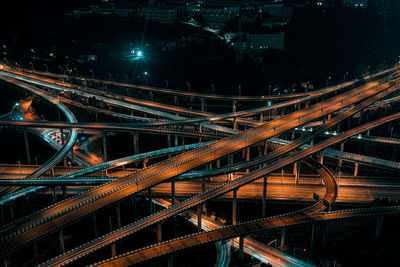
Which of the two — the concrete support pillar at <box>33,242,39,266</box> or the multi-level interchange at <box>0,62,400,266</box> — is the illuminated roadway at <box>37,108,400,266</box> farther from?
the concrete support pillar at <box>33,242,39,266</box>

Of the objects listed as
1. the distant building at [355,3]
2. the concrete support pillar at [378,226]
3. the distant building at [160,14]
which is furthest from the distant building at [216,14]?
the concrete support pillar at [378,226]

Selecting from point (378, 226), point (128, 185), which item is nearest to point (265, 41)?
point (378, 226)

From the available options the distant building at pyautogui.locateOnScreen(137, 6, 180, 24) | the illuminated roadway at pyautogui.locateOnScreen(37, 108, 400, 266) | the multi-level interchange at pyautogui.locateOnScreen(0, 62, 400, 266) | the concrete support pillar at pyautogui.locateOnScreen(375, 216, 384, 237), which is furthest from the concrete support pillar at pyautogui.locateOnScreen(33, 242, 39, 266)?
the distant building at pyautogui.locateOnScreen(137, 6, 180, 24)

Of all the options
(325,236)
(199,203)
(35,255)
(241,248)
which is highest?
(199,203)

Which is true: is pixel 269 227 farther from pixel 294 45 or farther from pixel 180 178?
pixel 294 45

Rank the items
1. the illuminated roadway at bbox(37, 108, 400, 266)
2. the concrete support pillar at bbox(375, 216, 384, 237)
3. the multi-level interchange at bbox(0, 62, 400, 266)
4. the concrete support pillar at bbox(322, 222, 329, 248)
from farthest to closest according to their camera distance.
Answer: the concrete support pillar at bbox(375, 216, 384, 237)
the concrete support pillar at bbox(322, 222, 329, 248)
the multi-level interchange at bbox(0, 62, 400, 266)
the illuminated roadway at bbox(37, 108, 400, 266)

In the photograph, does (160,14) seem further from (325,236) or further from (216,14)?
(325,236)
